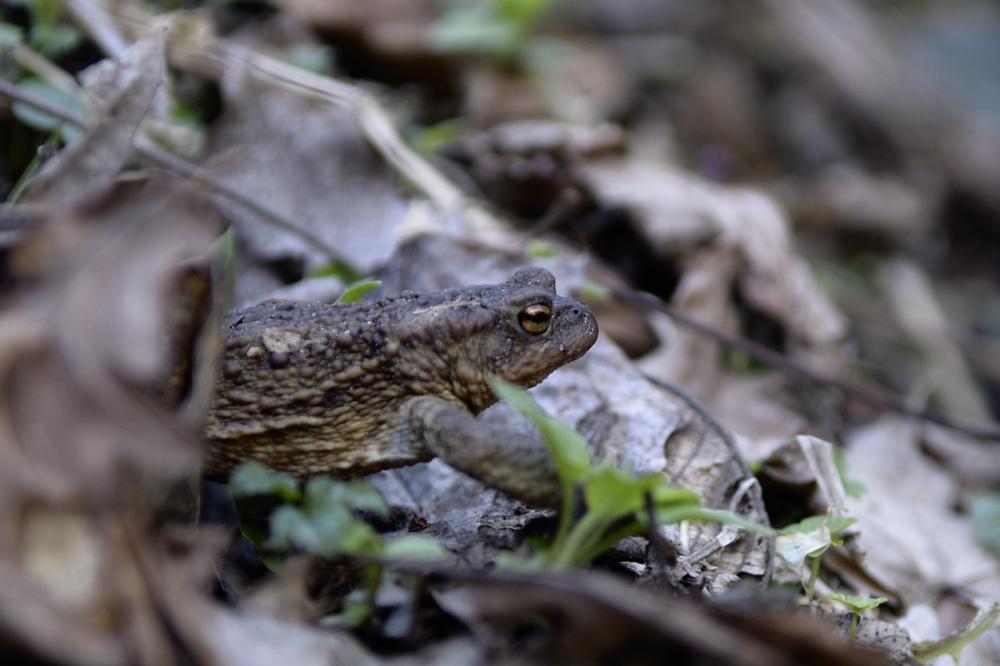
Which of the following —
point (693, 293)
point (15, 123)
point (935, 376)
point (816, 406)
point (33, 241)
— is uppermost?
point (33, 241)

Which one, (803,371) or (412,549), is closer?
(412,549)

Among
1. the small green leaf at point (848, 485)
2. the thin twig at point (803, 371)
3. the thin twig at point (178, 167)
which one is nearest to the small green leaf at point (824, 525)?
the small green leaf at point (848, 485)

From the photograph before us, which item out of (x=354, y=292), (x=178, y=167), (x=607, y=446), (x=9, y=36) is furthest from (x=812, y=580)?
(x=9, y=36)

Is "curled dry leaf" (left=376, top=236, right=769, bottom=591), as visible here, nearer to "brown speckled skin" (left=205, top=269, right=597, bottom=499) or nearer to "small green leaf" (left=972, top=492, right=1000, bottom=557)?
"brown speckled skin" (left=205, top=269, right=597, bottom=499)

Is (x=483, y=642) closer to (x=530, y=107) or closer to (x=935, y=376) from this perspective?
(x=530, y=107)

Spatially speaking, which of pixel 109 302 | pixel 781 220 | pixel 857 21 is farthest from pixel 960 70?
pixel 109 302

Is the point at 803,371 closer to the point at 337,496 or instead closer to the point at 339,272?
the point at 339,272
